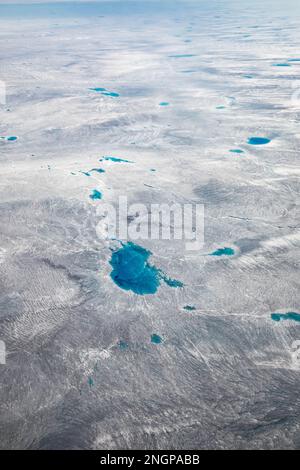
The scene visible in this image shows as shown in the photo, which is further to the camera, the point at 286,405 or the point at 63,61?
the point at 63,61

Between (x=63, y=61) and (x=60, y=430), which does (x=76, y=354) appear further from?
(x=63, y=61)

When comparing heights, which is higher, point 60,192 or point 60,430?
point 60,192

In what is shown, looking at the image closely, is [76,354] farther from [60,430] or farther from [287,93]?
[287,93]
